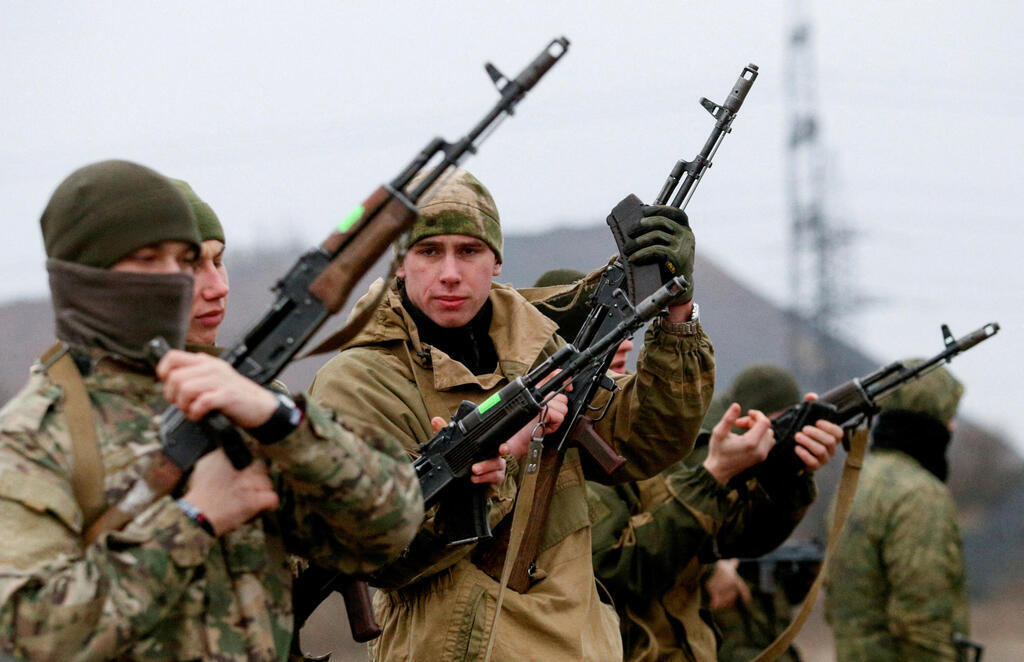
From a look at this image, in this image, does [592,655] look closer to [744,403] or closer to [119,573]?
[119,573]

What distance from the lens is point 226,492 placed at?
2.67 m

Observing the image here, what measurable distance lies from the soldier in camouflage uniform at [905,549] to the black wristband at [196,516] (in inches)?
196

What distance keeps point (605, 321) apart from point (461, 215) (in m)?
0.57

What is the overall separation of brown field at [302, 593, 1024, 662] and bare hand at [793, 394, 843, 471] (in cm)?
617

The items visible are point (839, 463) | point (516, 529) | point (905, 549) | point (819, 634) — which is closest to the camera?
point (516, 529)

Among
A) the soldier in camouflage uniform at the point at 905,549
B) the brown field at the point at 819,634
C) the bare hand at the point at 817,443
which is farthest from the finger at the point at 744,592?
the brown field at the point at 819,634

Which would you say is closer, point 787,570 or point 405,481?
point 405,481

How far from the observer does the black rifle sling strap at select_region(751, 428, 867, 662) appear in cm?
542

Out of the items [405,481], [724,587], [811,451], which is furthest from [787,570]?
[405,481]

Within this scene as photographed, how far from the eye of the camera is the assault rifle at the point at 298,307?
2.70 metres

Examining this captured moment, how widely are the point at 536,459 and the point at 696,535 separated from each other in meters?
1.20

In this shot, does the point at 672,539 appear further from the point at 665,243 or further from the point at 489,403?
the point at 489,403

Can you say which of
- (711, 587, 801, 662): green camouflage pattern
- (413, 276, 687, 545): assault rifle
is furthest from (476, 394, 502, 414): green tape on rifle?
(711, 587, 801, 662): green camouflage pattern

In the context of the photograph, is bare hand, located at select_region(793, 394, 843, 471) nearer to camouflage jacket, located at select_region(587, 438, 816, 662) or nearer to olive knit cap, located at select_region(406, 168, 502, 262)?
camouflage jacket, located at select_region(587, 438, 816, 662)
